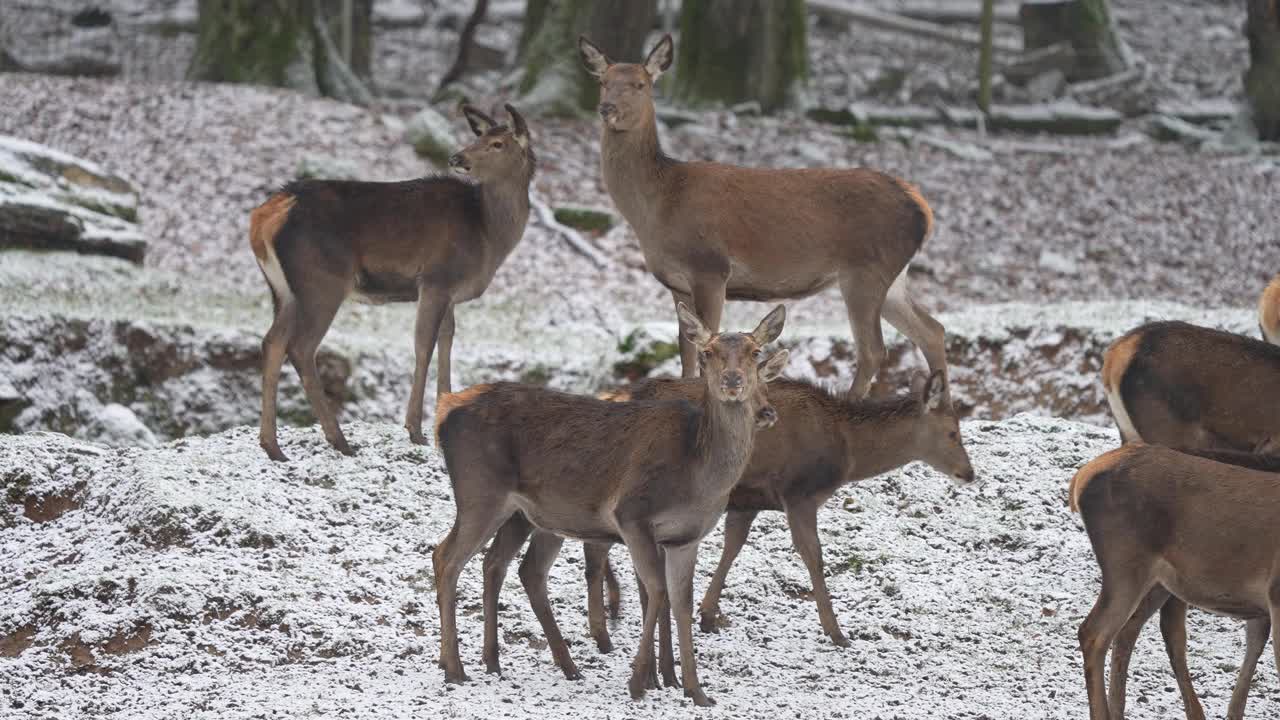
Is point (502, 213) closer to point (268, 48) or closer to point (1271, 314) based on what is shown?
point (1271, 314)

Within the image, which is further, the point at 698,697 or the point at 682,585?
the point at 682,585

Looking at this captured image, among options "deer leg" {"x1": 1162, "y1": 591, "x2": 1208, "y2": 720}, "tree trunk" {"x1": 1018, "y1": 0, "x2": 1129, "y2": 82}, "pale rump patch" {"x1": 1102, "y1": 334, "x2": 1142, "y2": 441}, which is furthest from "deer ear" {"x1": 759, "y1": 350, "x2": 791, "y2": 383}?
"tree trunk" {"x1": 1018, "y1": 0, "x2": 1129, "y2": 82}

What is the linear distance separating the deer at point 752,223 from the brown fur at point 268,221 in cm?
183

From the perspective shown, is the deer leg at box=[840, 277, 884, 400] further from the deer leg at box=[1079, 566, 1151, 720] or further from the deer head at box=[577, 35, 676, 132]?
the deer leg at box=[1079, 566, 1151, 720]

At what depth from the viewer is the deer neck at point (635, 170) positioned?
9391mm

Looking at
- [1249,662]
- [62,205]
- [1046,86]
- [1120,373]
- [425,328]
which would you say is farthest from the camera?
[1046,86]

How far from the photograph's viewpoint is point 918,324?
1010 cm

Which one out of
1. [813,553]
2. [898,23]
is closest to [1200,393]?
[813,553]

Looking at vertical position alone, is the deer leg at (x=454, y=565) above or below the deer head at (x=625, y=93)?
below

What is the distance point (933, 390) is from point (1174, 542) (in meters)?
1.97

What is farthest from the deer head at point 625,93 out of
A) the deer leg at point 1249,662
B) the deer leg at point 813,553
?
the deer leg at point 1249,662

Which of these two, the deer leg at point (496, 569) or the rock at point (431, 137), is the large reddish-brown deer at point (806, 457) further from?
the rock at point (431, 137)

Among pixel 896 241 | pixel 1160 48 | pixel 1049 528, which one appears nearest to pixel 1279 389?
pixel 1049 528

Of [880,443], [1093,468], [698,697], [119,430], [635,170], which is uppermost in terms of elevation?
Result: [635,170]
